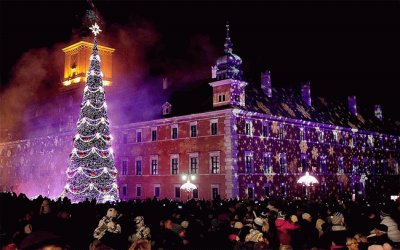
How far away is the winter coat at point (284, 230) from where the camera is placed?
866 centimetres

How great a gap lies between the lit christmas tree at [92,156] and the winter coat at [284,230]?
18.5 meters

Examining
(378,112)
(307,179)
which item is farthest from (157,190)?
(378,112)

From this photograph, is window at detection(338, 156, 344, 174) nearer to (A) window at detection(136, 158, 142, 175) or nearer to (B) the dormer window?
(B) the dormer window

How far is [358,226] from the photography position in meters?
11.1

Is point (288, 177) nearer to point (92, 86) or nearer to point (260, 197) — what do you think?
point (260, 197)

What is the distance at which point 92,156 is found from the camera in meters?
26.4

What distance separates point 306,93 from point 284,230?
4050 cm

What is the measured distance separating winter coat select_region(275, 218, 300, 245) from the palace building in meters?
24.0

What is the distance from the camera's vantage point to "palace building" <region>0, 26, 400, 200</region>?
35531 mm

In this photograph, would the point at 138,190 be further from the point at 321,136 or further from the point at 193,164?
the point at 321,136

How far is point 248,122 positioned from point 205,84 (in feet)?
22.7

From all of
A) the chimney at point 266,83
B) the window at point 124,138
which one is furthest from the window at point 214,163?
the window at point 124,138

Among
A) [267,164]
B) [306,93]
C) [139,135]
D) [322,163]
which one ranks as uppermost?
[306,93]

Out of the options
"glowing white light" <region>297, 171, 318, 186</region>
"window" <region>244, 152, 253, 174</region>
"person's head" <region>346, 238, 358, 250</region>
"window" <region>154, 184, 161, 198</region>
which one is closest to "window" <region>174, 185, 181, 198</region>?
"window" <region>154, 184, 161, 198</region>
